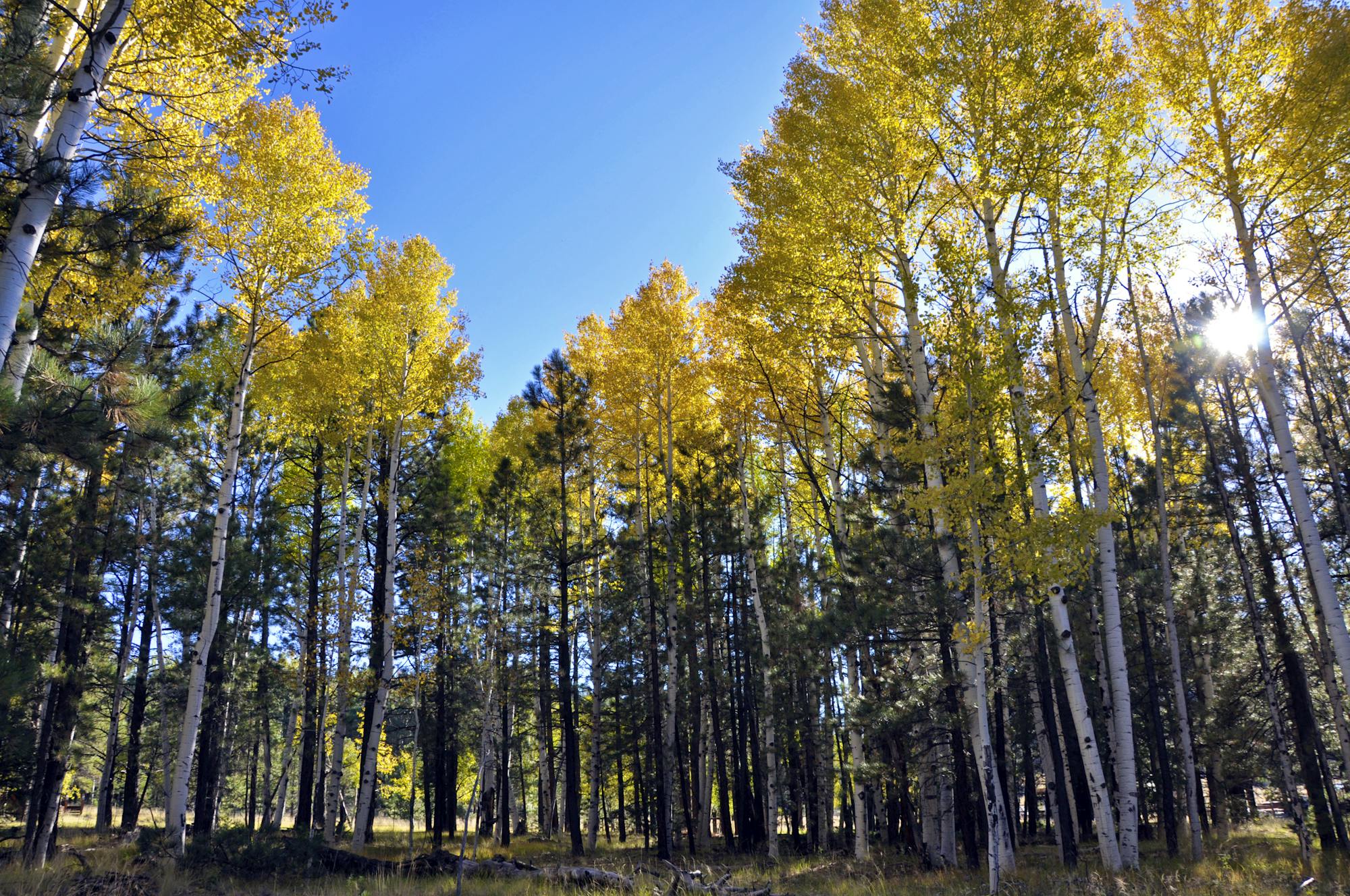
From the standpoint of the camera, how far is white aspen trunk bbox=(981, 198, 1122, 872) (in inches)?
310

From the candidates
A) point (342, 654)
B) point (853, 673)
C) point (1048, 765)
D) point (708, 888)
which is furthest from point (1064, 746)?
point (342, 654)

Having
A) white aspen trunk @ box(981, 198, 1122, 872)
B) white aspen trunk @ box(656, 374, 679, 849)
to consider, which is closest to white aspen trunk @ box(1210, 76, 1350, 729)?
white aspen trunk @ box(981, 198, 1122, 872)

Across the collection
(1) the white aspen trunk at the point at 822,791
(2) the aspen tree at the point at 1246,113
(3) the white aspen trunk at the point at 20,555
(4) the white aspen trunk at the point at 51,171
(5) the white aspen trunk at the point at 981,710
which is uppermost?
(2) the aspen tree at the point at 1246,113

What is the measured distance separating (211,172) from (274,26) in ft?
15.4

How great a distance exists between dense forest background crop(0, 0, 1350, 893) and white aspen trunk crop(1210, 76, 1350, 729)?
0.08m

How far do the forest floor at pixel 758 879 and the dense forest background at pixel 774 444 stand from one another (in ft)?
2.25

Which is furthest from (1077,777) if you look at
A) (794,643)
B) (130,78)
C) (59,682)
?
(130,78)

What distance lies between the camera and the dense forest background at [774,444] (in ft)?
24.4

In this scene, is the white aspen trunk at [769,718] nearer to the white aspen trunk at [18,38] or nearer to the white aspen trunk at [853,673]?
the white aspen trunk at [853,673]

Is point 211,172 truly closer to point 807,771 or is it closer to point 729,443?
point 729,443

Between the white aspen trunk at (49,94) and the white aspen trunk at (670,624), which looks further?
the white aspen trunk at (670,624)

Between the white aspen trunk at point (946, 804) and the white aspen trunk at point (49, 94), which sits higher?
Result: the white aspen trunk at point (49, 94)

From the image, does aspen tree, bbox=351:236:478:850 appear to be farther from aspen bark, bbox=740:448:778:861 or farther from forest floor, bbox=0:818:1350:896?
aspen bark, bbox=740:448:778:861

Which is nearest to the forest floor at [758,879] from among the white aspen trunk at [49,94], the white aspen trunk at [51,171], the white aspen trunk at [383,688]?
the white aspen trunk at [383,688]
